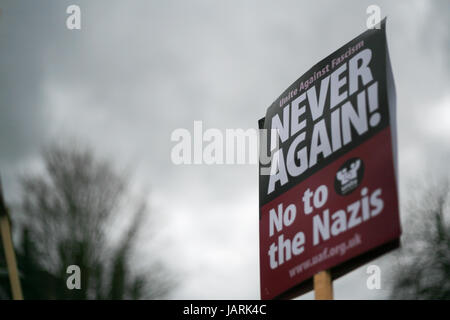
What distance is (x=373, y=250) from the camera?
6.43 meters

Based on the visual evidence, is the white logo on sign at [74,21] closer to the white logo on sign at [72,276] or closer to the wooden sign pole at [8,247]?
the wooden sign pole at [8,247]

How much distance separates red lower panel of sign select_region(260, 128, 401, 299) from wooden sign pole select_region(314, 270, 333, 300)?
0.32ft

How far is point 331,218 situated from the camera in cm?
714

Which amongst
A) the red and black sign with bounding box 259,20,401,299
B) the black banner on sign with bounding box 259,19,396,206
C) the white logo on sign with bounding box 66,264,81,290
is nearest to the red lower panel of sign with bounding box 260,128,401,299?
the red and black sign with bounding box 259,20,401,299

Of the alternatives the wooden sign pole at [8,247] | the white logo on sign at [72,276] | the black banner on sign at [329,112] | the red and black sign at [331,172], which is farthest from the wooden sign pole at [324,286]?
the white logo on sign at [72,276]

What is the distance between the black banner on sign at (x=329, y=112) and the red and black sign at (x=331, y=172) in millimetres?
13

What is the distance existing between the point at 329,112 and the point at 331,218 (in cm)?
143

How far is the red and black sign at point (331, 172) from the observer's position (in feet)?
21.7

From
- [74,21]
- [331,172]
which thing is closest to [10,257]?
[74,21]

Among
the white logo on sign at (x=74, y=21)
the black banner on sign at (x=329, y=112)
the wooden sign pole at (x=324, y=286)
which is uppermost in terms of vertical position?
the white logo on sign at (x=74, y=21)
